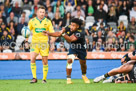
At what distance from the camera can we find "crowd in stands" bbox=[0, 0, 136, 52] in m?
13.6

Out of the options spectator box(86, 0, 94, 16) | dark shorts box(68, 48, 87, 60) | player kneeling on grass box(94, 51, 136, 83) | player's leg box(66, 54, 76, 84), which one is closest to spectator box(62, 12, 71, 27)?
spectator box(86, 0, 94, 16)

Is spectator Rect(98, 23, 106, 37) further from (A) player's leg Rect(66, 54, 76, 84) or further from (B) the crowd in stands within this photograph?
(A) player's leg Rect(66, 54, 76, 84)

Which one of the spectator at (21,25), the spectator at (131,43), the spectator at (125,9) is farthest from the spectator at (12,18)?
the spectator at (131,43)

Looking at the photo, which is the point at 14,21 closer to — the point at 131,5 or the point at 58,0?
the point at 58,0

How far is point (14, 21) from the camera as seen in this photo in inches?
607

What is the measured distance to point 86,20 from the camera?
1586cm

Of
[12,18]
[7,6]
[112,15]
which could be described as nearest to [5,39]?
[12,18]

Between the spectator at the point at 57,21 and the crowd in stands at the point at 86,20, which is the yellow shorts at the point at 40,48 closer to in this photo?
the crowd in stands at the point at 86,20

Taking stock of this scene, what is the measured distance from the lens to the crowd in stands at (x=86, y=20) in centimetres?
1364

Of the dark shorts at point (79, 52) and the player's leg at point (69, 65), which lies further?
the dark shorts at point (79, 52)

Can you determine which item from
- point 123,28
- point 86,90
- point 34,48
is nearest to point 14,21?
point 123,28

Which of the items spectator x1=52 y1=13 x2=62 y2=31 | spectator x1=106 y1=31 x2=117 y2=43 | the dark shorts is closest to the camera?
the dark shorts

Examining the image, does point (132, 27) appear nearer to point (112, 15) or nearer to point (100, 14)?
point (112, 15)

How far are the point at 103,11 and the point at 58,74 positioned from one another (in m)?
4.79
